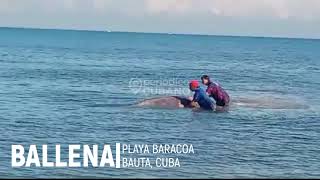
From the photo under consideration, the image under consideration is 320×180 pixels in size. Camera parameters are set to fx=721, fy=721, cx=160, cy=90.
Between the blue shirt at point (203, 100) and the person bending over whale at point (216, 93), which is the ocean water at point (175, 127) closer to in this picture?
the person bending over whale at point (216, 93)

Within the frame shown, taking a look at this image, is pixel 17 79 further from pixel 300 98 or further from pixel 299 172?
pixel 299 172

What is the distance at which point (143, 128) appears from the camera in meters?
47.6

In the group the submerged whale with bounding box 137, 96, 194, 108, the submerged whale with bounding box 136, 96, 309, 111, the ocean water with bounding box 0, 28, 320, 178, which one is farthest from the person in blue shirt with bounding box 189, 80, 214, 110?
the ocean water with bounding box 0, 28, 320, 178

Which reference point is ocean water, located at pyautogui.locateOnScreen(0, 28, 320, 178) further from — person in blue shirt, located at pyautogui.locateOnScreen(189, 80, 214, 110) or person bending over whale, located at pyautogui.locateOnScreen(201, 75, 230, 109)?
person in blue shirt, located at pyautogui.locateOnScreen(189, 80, 214, 110)

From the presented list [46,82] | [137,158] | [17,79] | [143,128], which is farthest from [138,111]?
[17,79]

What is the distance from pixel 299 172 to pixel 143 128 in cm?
1473

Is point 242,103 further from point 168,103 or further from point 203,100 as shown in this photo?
point 168,103

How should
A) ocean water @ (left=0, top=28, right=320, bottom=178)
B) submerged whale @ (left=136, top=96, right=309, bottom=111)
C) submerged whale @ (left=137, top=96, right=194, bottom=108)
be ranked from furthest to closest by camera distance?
submerged whale @ (left=136, top=96, right=309, bottom=111), submerged whale @ (left=137, top=96, right=194, bottom=108), ocean water @ (left=0, top=28, right=320, bottom=178)

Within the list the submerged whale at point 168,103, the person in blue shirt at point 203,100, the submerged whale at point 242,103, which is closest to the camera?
the person in blue shirt at point 203,100

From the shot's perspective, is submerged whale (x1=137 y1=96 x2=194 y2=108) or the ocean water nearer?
the ocean water

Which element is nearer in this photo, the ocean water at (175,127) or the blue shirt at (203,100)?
the ocean water at (175,127)

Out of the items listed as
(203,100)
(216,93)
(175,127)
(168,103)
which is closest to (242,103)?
(216,93)

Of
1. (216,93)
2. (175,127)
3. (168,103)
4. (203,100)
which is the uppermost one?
(216,93)

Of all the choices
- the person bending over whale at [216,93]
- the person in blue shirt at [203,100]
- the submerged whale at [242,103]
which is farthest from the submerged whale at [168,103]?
the person bending over whale at [216,93]
